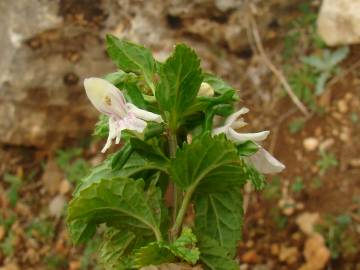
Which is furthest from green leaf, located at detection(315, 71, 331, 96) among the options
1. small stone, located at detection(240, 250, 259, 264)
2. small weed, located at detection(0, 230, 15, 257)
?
small weed, located at detection(0, 230, 15, 257)

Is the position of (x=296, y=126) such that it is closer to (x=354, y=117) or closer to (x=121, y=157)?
(x=354, y=117)

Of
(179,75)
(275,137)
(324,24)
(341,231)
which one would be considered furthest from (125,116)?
(324,24)

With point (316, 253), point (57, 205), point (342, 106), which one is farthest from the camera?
point (57, 205)

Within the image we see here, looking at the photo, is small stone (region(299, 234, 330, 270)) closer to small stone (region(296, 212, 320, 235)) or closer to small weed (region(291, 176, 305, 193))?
small stone (region(296, 212, 320, 235))

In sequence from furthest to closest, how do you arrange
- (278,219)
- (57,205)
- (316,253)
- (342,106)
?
(57,205), (342,106), (278,219), (316,253)

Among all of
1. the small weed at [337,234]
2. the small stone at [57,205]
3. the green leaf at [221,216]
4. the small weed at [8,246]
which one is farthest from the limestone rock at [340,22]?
the green leaf at [221,216]

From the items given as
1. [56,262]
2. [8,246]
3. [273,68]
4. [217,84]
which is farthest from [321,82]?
[217,84]
